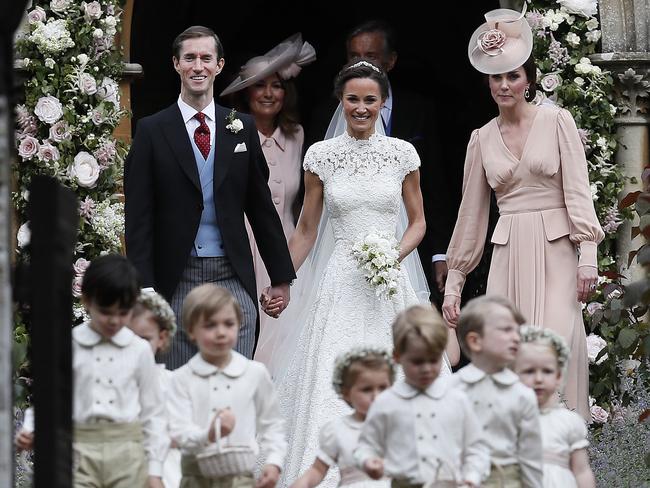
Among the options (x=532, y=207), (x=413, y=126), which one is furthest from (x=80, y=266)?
(x=532, y=207)

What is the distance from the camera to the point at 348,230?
9359mm

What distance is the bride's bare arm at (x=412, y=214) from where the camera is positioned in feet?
30.3

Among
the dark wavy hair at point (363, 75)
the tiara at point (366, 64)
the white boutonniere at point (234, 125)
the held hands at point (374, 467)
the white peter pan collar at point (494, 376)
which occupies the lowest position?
the held hands at point (374, 467)

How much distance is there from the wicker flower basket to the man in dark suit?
175 inches

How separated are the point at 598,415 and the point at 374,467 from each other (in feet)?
13.6

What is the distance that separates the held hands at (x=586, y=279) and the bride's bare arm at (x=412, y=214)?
88cm

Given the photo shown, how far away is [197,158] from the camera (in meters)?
8.65

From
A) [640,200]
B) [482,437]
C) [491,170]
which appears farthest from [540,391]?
[491,170]

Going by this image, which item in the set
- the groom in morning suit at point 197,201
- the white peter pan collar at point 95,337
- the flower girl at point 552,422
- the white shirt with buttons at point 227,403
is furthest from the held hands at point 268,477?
the groom in morning suit at point 197,201

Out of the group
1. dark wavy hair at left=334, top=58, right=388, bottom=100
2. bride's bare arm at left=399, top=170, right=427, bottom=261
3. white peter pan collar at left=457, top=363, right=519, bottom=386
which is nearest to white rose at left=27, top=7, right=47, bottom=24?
dark wavy hair at left=334, top=58, right=388, bottom=100

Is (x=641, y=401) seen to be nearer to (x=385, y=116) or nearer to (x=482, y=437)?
(x=385, y=116)

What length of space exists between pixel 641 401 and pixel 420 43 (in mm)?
4604

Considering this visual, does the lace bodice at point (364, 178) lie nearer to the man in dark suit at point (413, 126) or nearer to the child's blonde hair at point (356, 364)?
the man in dark suit at point (413, 126)

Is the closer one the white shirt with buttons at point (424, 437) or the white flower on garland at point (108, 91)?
the white shirt with buttons at point (424, 437)
